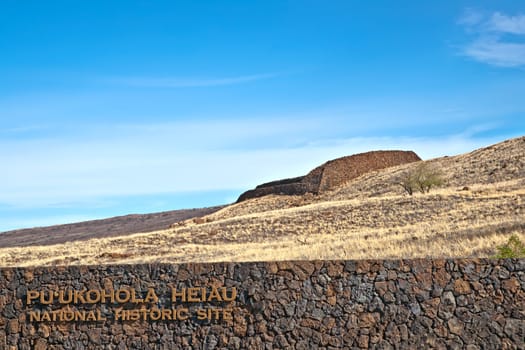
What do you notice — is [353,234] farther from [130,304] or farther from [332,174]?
[332,174]

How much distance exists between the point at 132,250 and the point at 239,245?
5.29 metres

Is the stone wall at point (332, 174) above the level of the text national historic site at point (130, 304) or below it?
above

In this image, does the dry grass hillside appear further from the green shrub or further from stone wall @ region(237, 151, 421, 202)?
stone wall @ region(237, 151, 421, 202)

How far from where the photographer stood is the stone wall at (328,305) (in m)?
16.3

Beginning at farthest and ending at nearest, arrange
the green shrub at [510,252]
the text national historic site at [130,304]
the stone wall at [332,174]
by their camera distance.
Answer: the stone wall at [332,174]
the green shrub at [510,252]
the text national historic site at [130,304]

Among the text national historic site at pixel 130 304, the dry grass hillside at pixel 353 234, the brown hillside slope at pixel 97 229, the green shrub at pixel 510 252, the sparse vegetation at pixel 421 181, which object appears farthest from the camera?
the brown hillside slope at pixel 97 229

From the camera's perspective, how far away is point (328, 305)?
53.9 feet

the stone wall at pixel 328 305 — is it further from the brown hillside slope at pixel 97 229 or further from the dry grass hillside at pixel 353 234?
the brown hillside slope at pixel 97 229

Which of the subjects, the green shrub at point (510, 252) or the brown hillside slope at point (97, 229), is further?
the brown hillside slope at point (97, 229)

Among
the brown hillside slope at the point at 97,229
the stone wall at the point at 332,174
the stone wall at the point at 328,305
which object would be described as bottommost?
the stone wall at the point at 328,305

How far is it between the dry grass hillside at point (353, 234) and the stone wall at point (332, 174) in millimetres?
8716

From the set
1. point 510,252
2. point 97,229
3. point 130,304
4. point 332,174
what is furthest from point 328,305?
point 332,174

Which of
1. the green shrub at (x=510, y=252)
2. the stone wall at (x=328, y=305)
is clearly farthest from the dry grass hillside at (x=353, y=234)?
the stone wall at (x=328, y=305)

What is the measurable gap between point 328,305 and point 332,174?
45628 millimetres
